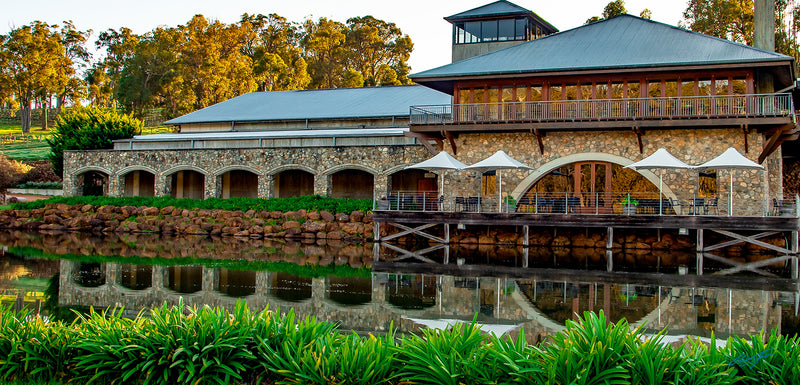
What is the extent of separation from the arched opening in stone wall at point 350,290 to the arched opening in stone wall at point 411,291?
18.3 inches

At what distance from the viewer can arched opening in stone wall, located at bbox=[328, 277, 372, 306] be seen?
1450cm

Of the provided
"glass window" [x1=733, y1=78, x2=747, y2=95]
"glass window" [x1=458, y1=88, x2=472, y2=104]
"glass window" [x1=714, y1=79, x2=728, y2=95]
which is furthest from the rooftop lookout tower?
"glass window" [x1=733, y1=78, x2=747, y2=95]

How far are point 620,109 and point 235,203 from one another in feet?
54.0

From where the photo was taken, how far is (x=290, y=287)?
1617 cm

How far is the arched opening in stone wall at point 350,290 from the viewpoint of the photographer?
1450 centimetres

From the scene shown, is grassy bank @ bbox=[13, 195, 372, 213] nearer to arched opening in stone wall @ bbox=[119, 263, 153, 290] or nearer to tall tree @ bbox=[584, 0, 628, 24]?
arched opening in stone wall @ bbox=[119, 263, 153, 290]

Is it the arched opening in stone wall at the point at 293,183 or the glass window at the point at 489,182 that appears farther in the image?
the arched opening in stone wall at the point at 293,183

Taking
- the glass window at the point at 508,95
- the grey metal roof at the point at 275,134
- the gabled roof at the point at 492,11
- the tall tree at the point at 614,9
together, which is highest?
the tall tree at the point at 614,9

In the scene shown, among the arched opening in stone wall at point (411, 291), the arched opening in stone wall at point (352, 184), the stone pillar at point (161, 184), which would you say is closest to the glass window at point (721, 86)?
the arched opening in stone wall at point (411, 291)

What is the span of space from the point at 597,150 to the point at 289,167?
13708 millimetres

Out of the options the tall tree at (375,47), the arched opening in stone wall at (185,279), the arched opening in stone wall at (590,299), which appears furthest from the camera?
the tall tree at (375,47)

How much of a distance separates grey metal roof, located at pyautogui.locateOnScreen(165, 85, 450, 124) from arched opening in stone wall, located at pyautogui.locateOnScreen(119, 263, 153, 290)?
734 inches

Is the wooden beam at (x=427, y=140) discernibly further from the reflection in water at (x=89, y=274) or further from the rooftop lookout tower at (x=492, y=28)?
the reflection in water at (x=89, y=274)

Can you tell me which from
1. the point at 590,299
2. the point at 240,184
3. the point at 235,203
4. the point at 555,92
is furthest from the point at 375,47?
the point at 590,299
